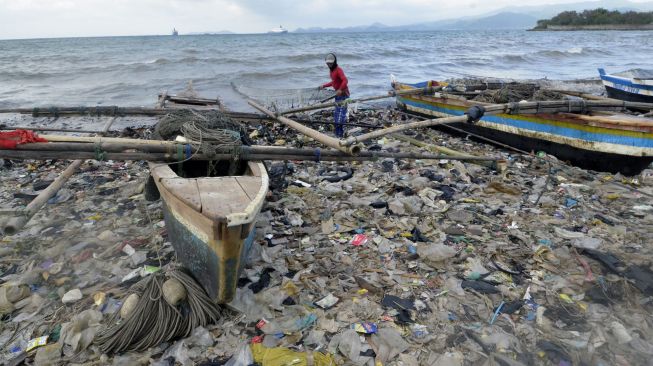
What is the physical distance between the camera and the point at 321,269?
422 centimetres

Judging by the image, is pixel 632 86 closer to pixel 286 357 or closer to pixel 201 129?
pixel 201 129

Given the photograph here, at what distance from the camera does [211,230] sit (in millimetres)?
2912

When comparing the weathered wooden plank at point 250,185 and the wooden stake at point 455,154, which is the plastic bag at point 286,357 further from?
the wooden stake at point 455,154

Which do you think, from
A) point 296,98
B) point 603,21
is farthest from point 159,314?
point 603,21

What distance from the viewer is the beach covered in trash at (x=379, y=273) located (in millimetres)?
3143

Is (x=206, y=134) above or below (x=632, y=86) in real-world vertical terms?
below

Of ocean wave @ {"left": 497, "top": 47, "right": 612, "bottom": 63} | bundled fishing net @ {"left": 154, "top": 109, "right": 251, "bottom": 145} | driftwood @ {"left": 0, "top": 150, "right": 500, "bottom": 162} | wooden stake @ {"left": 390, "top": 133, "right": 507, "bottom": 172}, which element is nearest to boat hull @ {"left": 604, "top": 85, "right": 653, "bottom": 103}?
wooden stake @ {"left": 390, "top": 133, "right": 507, "bottom": 172}

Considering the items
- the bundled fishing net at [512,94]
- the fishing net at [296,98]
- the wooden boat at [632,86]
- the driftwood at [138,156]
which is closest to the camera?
the driftwood at [138,156]

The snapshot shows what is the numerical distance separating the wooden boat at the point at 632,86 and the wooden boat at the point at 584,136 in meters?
5.58

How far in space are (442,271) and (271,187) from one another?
3247mm

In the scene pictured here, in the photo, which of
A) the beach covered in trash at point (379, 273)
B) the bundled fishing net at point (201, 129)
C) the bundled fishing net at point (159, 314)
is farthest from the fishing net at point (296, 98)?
the bundled fishing net at point (159, 314)

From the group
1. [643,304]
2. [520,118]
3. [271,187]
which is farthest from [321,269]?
[520,118]

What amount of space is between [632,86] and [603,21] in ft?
249

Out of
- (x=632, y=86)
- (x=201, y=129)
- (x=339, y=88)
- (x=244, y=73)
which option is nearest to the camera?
(x=201, y=129)
